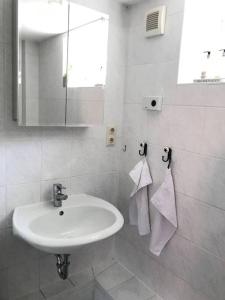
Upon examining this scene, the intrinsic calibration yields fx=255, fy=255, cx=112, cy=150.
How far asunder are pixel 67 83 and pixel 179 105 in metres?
0.66

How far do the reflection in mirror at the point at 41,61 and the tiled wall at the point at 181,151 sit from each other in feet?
1.74

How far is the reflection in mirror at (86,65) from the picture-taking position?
4.87 ft

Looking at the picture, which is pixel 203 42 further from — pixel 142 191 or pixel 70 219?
pixel 70 219

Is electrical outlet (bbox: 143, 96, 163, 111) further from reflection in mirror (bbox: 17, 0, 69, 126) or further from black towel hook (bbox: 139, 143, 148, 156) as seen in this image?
reflection in mirror (bbox: 17, 0, 69, 126)

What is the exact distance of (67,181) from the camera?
169 cm

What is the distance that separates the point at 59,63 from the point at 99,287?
1.53 meters

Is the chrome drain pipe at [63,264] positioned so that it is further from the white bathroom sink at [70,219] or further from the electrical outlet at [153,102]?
the electrical outlet at [153,102]

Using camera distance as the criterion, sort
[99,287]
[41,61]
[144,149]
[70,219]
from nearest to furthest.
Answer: [41,61]
[70,219]
[144,149]
[99,287]

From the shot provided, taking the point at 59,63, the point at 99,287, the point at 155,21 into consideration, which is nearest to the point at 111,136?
the point at 59,63

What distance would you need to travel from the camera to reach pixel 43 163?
61.6 inches

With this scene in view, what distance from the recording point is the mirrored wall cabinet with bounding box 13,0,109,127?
1316mm

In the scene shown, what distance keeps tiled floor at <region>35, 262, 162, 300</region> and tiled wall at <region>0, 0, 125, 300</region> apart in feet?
0.25

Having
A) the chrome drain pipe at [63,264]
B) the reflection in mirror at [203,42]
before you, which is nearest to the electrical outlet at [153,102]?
the reflection in mirror at [203,42]

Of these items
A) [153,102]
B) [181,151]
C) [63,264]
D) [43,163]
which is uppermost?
[153,102]
